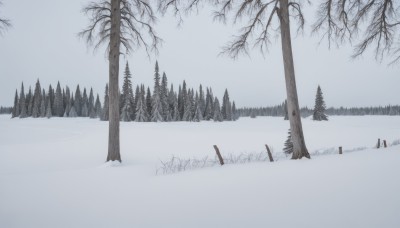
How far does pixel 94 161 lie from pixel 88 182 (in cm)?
544

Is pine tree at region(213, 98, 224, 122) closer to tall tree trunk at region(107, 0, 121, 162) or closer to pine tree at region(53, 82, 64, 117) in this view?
pine tree at region(53, 82, 64, 117)

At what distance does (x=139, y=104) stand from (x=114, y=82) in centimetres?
3759

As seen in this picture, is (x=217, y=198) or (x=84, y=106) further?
(x=84, y=106)

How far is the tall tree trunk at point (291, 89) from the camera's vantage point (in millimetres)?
8281

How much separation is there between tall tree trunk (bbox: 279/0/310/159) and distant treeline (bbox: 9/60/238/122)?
124ft

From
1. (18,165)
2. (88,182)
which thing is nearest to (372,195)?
(88,182)

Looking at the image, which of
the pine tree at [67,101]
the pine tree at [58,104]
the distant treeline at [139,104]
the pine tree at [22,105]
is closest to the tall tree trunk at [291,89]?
the distant treeline at [139,104]

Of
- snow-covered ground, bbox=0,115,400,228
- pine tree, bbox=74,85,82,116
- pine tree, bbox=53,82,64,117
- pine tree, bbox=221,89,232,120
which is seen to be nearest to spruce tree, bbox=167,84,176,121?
pine tree, bbox=221,89,232,120

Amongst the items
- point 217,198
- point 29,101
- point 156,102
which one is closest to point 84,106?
point 29,101

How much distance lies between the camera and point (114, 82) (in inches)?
360

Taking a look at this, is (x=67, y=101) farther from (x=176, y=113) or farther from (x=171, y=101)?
(x=176, y=113)

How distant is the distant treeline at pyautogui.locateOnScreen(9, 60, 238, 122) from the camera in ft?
152

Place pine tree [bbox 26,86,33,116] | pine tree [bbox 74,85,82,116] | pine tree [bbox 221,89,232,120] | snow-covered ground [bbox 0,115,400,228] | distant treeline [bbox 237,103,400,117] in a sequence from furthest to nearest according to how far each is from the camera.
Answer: distant treeline [bbox 237,103,400,117], pine tree [bbox 74,85,82,116], pine tree [bbox 221,89,232,120], pine tree [bbox 26,86,33,116], snow-covered ground [bbox 0,115,400,228]

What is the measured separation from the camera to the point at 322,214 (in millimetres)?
3330
